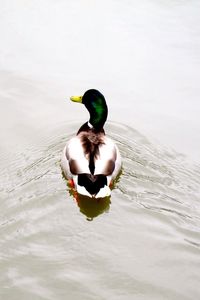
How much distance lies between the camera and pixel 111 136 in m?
7.44

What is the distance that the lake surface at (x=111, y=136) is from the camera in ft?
14.4

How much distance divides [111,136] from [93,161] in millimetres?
1743

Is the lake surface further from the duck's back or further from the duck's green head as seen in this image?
the duck's green head

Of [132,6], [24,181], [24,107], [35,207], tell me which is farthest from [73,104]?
[132,6]

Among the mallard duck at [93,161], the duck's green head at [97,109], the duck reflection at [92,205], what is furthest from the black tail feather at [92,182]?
the duck's green head at [97,109]

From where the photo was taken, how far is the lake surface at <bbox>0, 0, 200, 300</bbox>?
4.39 m

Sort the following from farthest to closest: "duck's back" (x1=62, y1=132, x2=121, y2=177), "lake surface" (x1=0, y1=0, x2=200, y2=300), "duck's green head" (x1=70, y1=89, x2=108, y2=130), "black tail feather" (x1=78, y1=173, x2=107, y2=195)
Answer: "duck's green head" (x1=70, y1=89, x2=108, y2=130), "duck's back" (x1=62, y1=132, x2=121, y2=177), "black tail feather" (x1=78, y1=173, x2=107, y2=195), "lake surface" (x1=0, y1=0, x2=200, y2=300)

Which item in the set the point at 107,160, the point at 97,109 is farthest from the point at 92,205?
the point at 97,109

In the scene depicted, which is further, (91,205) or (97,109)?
(97,109)

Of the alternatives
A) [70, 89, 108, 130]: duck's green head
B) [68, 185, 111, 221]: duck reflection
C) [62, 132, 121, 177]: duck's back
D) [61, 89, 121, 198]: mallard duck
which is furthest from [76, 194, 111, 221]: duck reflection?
[70, 89, 108, 130]: duck's green head

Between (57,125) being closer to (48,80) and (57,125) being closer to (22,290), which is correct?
(48,80)

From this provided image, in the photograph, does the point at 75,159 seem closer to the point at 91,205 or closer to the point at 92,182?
the point at 92,182

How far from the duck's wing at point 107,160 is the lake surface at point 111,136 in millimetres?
190

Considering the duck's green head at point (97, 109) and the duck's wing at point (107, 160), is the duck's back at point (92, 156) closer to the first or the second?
the duck's wing at point (107, 160)
